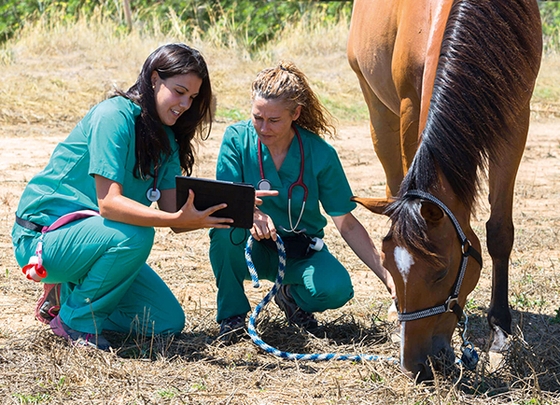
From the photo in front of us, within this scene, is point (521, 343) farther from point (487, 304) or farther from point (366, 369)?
point (487, 304)

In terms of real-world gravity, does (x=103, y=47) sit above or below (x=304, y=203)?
below

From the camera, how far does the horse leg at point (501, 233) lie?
3.44m

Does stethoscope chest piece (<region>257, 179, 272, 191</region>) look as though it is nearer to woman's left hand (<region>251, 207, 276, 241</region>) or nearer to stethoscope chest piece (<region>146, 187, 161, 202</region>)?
woman's left hand (<region>251, 207, 276, 241</region>)

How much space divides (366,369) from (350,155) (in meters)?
5.16

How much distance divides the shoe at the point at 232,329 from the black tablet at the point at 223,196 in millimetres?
588

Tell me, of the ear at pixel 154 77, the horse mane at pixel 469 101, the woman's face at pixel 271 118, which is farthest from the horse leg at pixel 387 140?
the ear at pixel 154 77

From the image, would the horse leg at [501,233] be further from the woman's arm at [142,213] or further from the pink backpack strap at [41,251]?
the pink backpack strap at [41,251]

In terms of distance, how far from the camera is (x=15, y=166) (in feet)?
22.3

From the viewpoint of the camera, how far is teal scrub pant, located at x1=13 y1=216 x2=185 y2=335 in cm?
318

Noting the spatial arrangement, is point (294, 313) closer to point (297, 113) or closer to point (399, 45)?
point (297, 113)

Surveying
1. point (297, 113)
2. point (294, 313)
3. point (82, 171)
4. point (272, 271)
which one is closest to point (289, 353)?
point (294, 313)

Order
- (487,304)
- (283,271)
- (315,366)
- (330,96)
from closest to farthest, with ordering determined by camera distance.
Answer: (315,366), (283,271), (487,304), (330,96)

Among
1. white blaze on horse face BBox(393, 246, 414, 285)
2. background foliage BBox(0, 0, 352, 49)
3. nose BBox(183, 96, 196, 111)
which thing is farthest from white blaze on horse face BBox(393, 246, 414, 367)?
background foliage BBox(0, 0, 352, 49)

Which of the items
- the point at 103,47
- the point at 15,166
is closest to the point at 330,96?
the point at 103,47
